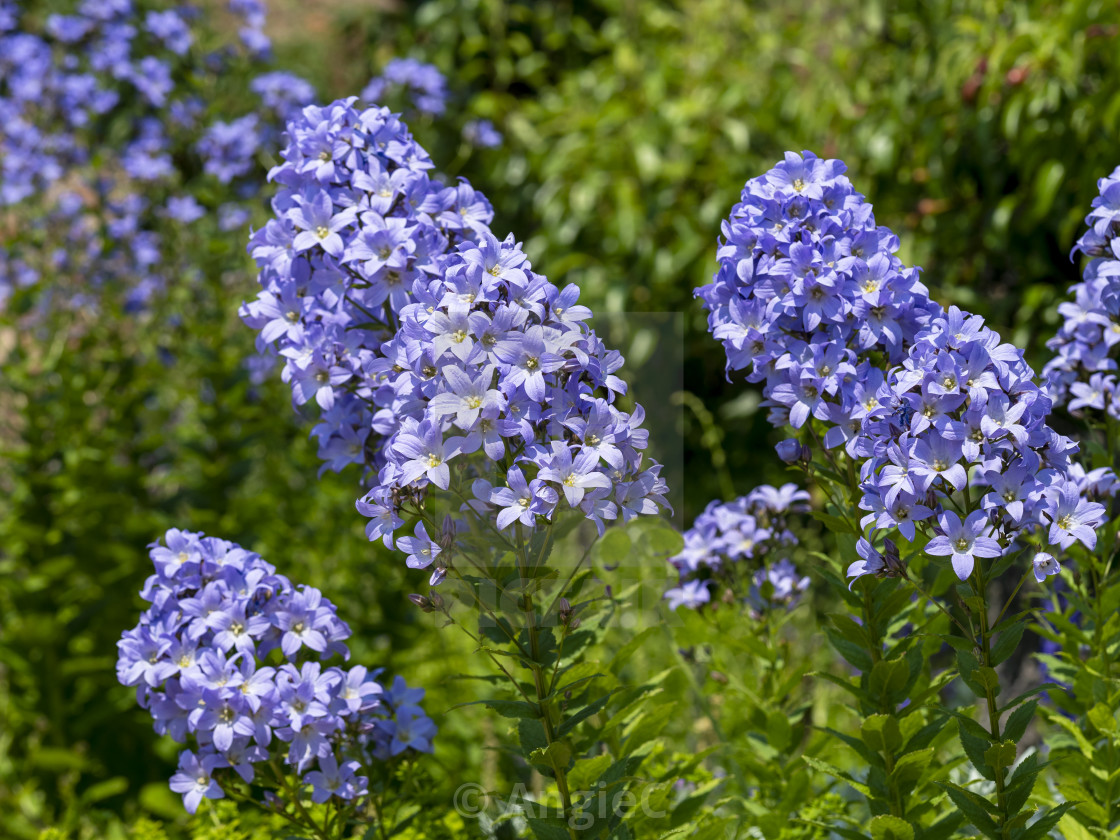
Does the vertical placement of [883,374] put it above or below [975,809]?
above

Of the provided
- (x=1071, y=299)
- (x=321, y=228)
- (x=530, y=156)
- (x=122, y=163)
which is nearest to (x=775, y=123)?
(x=530, y=156)

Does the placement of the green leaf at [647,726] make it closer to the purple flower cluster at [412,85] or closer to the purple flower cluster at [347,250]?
the purple flower cluster at [347,250]

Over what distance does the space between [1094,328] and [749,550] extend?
89 cm

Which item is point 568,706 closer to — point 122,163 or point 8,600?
point 8,600

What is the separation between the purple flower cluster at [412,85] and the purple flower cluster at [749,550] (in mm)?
2251

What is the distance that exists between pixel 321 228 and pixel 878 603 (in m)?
1.26

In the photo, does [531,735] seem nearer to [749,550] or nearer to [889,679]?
[889,679]

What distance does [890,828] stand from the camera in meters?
1.73

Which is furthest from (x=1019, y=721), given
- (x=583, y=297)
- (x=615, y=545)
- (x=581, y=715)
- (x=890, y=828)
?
(x=583, y=297)

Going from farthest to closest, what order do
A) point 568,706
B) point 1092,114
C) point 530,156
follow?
point 530,156
point 1092,114
point 568,706

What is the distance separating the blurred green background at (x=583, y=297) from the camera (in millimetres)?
3684

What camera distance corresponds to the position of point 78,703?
375 cm

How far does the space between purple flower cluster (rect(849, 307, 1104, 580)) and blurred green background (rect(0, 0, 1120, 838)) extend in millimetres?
Result: 1504

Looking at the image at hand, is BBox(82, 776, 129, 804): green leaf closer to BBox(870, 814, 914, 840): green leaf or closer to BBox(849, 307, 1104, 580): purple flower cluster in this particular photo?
BBox(870, 814, 914, 840): green leaf
